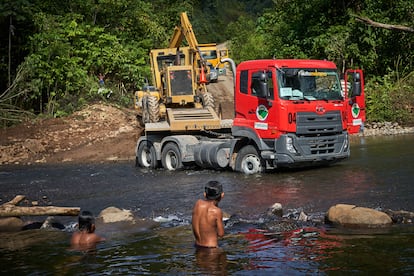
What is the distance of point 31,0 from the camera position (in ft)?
106

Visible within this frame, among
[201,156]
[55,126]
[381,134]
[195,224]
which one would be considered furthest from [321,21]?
[195,224]

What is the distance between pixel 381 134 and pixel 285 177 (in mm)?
10794

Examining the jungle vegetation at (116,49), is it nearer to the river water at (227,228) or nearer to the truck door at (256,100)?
the river water at (227,228)

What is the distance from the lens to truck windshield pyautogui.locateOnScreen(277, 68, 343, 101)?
16094 millimetres

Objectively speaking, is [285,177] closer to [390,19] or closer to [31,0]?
[390,19]

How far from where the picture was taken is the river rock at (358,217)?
35.4 ft

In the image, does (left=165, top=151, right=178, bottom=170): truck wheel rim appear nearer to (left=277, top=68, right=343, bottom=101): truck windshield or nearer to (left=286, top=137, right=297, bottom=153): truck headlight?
(left=286, top=137, right=297, bottom=153): truck headlight

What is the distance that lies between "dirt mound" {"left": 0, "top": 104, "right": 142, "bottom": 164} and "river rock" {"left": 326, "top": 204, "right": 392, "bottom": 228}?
13.5 m

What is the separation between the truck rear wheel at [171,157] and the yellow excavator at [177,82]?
2610 mm

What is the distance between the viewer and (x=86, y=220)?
1014cm

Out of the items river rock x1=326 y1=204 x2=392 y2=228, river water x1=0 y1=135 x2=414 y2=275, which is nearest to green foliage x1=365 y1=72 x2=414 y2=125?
river water x1=0 y1=135 x2=414 y2=275

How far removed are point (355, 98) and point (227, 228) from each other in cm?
717

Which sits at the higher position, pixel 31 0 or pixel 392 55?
pixel 31 0

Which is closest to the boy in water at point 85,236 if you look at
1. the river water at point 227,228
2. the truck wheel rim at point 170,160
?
the river water at point 227,228
